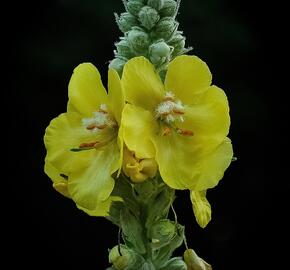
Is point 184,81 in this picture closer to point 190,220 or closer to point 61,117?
point 61,117

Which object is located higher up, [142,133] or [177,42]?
[177,42]

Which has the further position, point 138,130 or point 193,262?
point 193,262

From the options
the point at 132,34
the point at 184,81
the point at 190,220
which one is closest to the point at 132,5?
the point at 132,34

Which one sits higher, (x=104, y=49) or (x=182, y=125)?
(x=182, y=125)

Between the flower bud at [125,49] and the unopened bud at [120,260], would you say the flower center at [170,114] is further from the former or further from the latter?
the unopened bud at [120,260]

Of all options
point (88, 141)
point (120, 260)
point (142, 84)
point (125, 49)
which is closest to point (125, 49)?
point (125, 49)

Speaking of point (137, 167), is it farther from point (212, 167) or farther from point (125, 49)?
point (125, 49)

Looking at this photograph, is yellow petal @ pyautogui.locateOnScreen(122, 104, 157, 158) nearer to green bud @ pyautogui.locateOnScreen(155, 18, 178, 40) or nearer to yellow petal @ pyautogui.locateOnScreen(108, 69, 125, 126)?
yellow petal @ pyautogui.locateOnScreen(108, 69, 125, 126)
